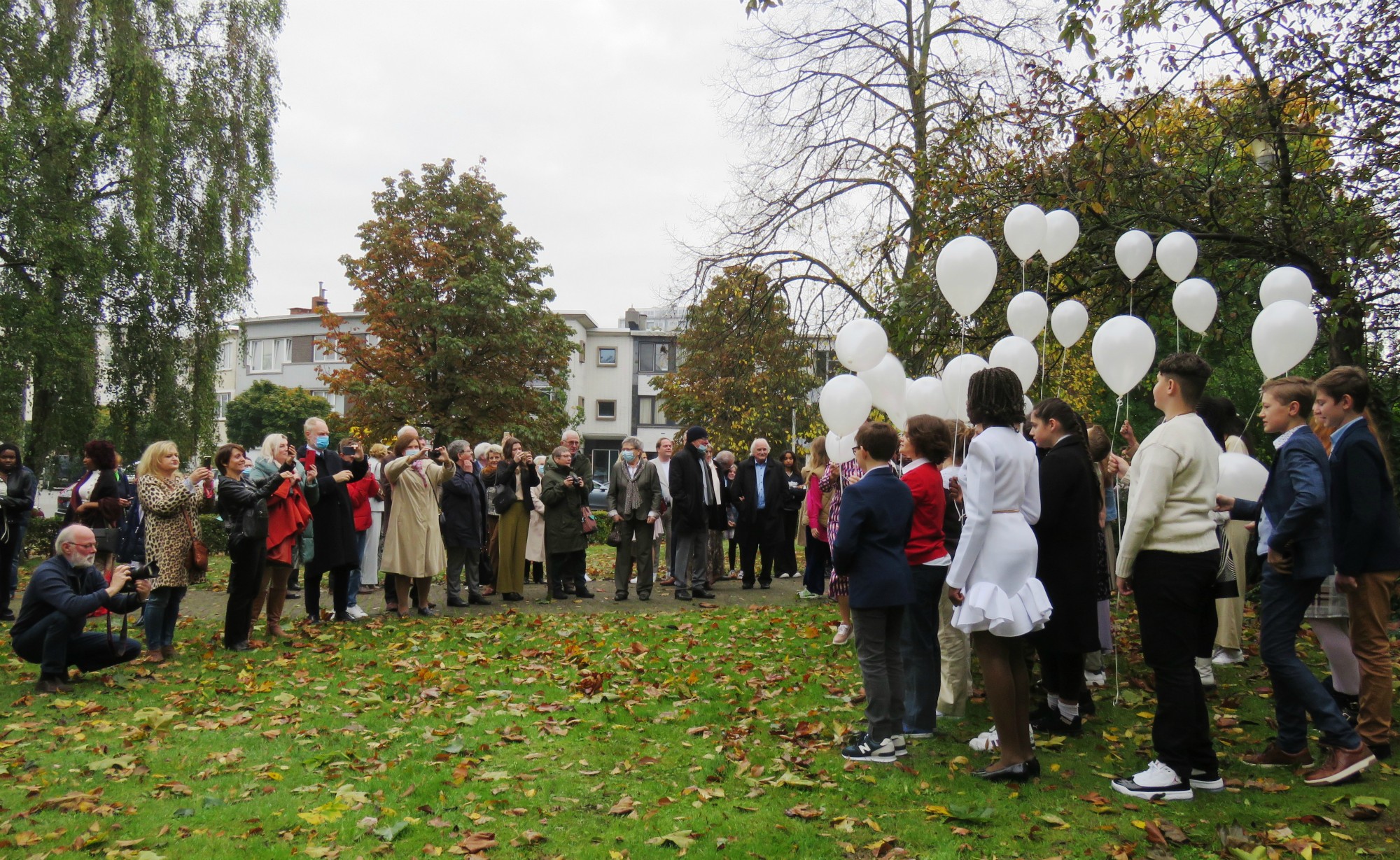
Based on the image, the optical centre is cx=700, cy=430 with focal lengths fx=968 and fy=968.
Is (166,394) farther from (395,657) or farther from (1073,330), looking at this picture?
(1073,330)

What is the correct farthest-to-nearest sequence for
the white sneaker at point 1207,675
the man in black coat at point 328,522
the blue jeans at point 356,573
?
→ the blue jeans at point 356,573 < the man in black coat at point 328,522 < the white sneaker at point 1207,675

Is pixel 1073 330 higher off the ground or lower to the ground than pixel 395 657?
higher

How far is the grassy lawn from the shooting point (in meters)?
4.42

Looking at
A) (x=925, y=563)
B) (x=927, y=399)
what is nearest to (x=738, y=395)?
(x=927, y=399)

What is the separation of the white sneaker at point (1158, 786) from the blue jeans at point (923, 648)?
1396 mm

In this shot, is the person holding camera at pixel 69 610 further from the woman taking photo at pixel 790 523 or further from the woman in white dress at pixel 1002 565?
the woman taking photo at pixel 790 523

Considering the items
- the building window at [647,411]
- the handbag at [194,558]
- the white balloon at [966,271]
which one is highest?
the building window at [647,411]

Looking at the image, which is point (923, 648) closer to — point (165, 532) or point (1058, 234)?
point (1058, 234)

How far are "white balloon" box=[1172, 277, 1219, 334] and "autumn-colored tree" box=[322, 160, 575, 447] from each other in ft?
95.7

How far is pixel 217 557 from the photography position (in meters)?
20.8

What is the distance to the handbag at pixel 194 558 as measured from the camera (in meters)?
8.48

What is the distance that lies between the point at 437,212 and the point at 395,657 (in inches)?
1205

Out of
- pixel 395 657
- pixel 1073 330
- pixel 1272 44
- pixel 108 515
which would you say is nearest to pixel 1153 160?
pixel 1272 44

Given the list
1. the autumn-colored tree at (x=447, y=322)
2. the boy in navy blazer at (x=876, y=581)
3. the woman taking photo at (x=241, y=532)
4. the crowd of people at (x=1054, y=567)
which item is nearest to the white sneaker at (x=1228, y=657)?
the crowd of people at (x=1054, y=567)
